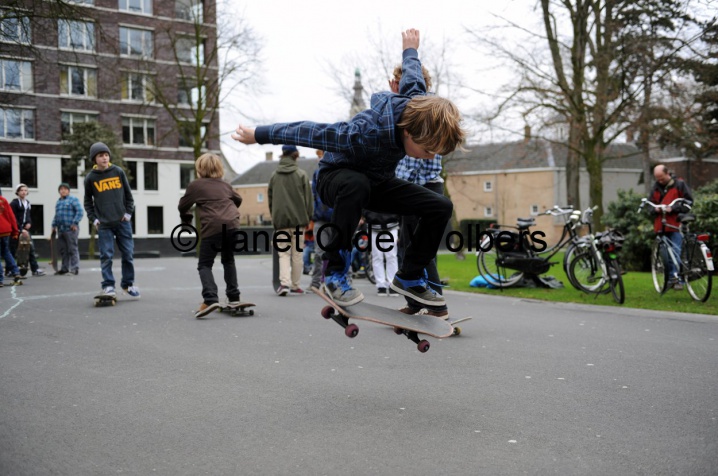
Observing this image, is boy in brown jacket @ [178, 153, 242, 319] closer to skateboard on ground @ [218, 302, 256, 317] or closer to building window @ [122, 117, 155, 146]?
skateboard on ground @ [218, 302, 256, 317]

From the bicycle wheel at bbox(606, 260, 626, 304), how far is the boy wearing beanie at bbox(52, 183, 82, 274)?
12.3 meters

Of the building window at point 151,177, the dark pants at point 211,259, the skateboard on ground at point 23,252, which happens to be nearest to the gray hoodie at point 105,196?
the dark pants at point 211,259

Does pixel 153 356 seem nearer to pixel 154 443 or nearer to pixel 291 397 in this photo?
pixel 291 397

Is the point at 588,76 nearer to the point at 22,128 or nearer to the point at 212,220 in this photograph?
the point at 212,220

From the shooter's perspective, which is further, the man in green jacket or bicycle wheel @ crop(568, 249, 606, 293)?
the man in green jacket

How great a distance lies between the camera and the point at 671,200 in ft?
34.9

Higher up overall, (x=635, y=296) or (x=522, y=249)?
(x=522, y=249)

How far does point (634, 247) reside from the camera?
1770 cm

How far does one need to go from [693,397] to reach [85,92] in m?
51.4

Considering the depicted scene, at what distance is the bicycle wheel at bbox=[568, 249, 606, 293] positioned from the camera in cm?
1055

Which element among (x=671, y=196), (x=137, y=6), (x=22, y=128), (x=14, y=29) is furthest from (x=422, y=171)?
(x=137, y=6)

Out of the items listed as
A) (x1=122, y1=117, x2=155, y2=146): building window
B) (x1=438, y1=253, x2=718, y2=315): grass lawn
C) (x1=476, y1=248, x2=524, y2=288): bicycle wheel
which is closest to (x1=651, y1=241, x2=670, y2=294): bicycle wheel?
(x1=438, y1=253, x2=718, y2=315): grass lawn

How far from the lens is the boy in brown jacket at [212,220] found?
8.52m

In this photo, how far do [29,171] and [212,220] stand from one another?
45009mm
